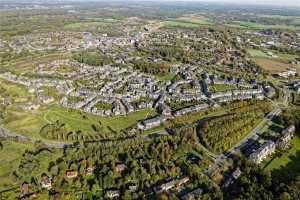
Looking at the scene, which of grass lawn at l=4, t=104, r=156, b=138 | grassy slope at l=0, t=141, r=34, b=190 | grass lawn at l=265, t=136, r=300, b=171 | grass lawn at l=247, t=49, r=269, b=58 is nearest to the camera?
grassy slope at l=0, t=141, r=34, b=190

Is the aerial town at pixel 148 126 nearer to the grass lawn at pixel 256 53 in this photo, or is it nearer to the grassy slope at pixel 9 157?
the grassy slope at pixel 9 157

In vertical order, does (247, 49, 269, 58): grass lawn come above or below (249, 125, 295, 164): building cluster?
above

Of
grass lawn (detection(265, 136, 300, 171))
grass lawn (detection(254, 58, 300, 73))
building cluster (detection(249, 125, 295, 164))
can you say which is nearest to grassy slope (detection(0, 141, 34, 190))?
building cluster (detection(249, 125, 295, 164))

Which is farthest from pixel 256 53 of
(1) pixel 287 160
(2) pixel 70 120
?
(2) pixel 70 120

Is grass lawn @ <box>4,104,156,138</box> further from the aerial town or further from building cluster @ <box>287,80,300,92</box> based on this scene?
building cluster @ <box>287,80,300,92</box>

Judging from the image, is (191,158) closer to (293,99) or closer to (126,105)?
(126,105)

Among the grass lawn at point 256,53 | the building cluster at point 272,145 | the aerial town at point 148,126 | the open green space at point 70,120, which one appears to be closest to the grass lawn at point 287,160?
the aerial town at point 148,126

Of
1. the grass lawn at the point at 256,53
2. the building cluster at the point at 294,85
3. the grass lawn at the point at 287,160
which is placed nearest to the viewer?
the grass lawn at the point at 287,160

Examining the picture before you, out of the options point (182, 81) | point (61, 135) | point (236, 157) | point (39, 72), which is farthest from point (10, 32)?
point (236, 157)
